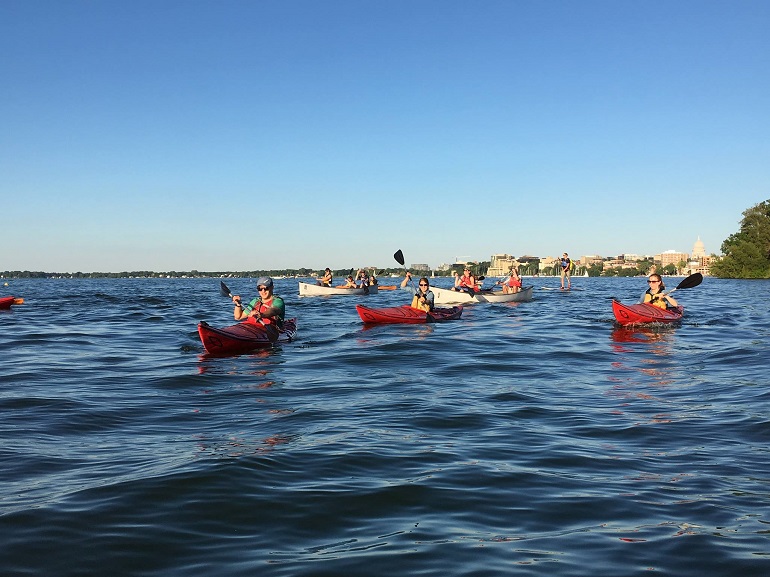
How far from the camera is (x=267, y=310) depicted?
1498 centimetres

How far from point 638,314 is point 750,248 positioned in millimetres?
70424

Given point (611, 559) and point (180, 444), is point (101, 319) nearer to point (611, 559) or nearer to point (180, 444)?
point (180, 444)

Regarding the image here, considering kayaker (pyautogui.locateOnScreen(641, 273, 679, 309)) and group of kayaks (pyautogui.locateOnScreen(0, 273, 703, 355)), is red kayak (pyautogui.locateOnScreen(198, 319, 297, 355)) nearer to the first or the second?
group of kayaks (pyautogui.locateOnScreen(0, 273, 703, 355))

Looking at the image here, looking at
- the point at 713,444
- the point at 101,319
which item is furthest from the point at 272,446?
the point at 101,319

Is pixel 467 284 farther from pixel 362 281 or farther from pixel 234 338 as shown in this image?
pixel 234 338

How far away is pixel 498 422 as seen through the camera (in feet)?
24.8

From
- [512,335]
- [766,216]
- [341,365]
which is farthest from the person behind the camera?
[766,216]

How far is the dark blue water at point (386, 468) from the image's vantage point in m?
3.89

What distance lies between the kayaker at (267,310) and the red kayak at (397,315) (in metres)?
4.39

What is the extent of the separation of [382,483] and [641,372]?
298 inches

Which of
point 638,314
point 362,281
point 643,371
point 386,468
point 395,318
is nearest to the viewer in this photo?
point 386,468

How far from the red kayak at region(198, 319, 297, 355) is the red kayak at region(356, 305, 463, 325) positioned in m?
4.70

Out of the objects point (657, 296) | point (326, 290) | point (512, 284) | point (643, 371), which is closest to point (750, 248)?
point (512, 284)

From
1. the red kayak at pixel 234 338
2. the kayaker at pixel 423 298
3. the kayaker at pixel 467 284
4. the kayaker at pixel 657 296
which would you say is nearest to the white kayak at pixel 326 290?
the kayaker at pixel 467 284
